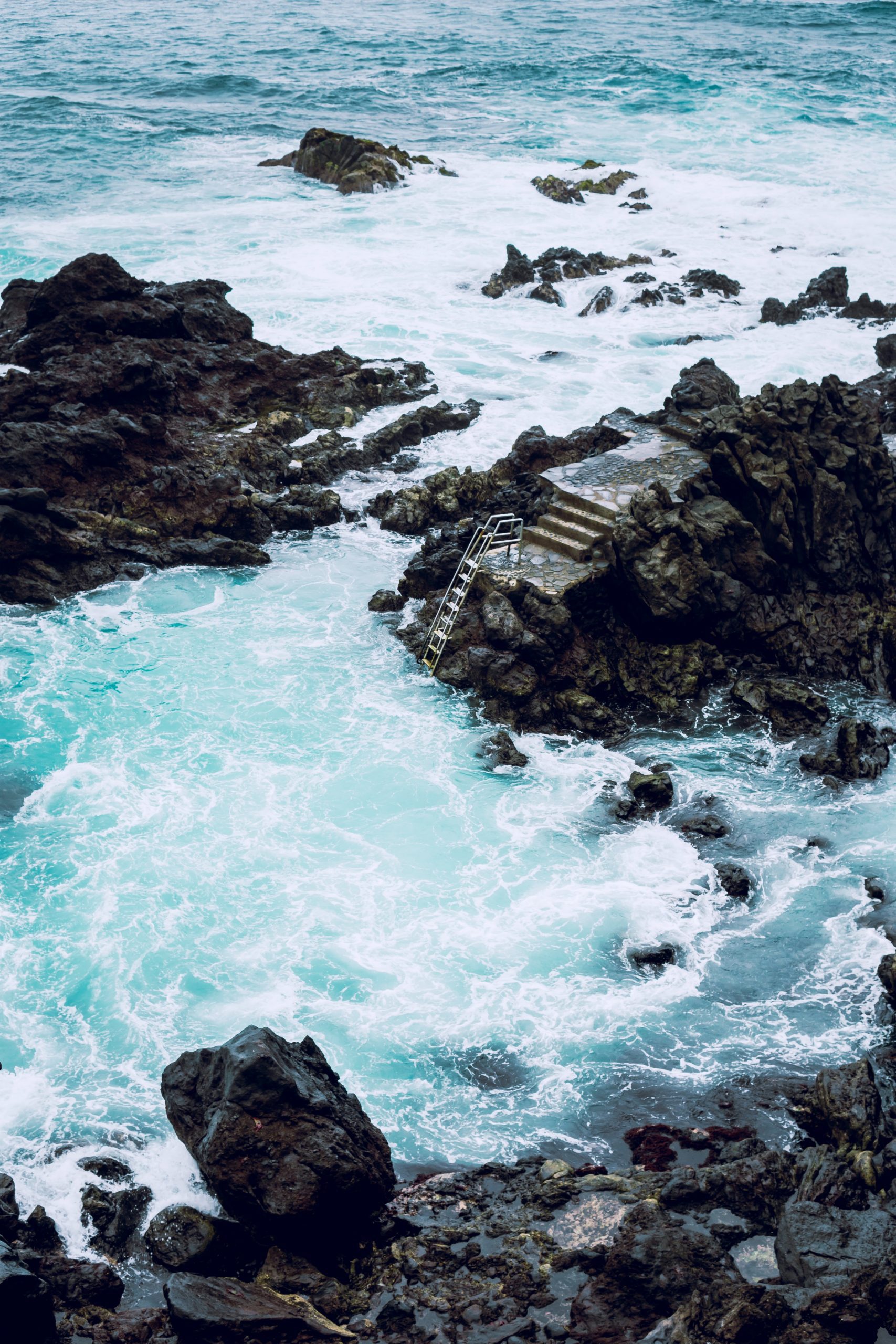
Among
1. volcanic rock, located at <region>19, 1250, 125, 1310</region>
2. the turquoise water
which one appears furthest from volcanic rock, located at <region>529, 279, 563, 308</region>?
volcanic rock, located at <region>19, 1250, 125, 1310</region>

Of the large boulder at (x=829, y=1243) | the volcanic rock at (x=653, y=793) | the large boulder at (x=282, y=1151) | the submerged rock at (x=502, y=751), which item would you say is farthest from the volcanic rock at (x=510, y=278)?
the large boulder at (x=829, y=1243)

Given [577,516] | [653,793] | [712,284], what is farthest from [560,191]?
[653,793]

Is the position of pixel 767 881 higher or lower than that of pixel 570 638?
→ lower

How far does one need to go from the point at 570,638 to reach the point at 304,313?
21.3m

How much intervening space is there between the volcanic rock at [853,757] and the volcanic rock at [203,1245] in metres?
11.8

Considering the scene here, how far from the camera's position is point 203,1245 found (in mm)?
11484

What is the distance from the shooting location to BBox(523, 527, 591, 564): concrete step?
21453mm

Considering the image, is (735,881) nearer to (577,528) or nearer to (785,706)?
(785,706)

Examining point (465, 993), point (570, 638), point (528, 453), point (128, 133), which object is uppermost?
point (128, 133)

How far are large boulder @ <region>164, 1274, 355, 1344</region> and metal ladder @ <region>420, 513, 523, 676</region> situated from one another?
12657 millimetres

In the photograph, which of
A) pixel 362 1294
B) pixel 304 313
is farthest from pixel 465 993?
pixel 304 313

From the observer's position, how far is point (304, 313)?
122 feet

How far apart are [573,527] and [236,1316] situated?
15.3 metres

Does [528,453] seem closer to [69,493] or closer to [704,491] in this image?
[704,491]
